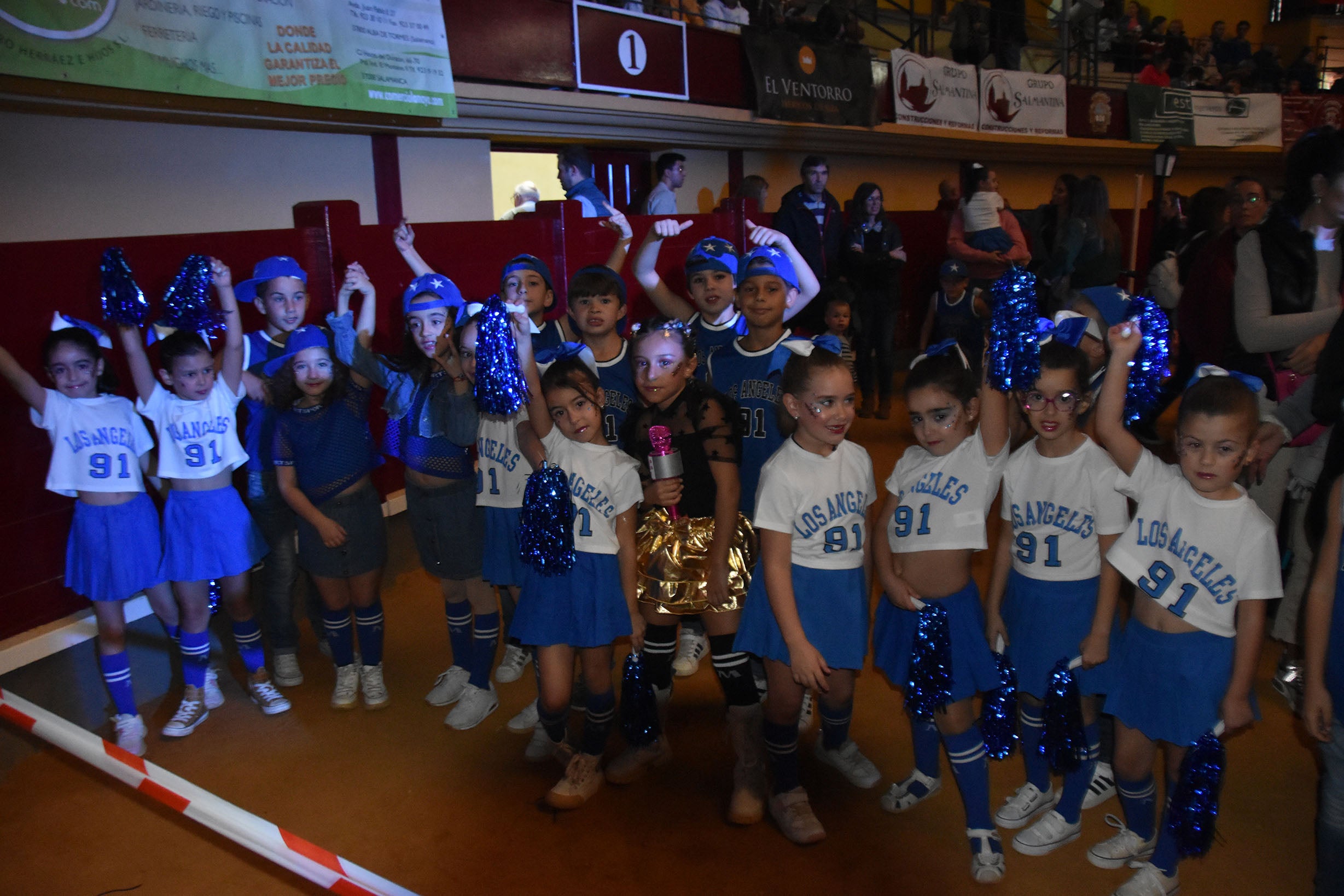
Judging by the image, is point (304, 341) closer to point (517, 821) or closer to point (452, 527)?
point (452, 527)

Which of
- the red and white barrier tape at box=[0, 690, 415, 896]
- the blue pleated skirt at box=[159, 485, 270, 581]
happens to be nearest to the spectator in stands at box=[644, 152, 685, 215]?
the blue pleated skirt at box=[159, 485, 270, 581]

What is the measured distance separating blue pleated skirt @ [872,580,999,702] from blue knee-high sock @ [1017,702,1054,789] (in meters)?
0.26

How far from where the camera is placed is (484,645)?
11.4ft

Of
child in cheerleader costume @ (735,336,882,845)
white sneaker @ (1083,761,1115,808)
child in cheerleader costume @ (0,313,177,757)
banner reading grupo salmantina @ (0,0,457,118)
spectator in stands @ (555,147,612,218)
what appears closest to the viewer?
child in cheerleader costume @ (735,336,882,845)

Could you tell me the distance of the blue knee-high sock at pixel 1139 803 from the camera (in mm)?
2420

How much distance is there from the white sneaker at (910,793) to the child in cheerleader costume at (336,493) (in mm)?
1871

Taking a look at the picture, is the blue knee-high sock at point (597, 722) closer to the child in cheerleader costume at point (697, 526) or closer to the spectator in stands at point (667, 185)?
the child in cheerleader costume at point (697, 526)

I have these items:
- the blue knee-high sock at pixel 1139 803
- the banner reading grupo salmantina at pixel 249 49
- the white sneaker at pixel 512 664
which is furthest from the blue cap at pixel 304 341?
the blue knee-high sock at pixel 1139 803

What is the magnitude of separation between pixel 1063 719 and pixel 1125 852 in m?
0.40

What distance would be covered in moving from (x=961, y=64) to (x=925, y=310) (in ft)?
10.3

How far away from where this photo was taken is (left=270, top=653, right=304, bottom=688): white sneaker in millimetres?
3746

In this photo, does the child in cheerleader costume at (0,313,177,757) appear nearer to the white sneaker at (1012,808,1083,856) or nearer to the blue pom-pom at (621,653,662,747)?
the blue pom-pom at (621,653,662,747)

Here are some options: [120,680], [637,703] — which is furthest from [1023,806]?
[120,680]

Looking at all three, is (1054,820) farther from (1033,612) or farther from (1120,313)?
(1120,313)
